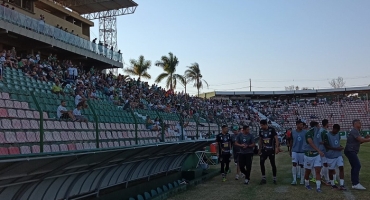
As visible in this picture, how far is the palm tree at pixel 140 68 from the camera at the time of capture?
167 feet

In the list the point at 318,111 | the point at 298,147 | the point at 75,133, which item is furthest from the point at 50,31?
the point at 318,111

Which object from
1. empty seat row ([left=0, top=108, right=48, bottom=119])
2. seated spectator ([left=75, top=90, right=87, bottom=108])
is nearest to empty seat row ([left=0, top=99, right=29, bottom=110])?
empty seat row ([left=0, top=108, right=48, bottom=119])

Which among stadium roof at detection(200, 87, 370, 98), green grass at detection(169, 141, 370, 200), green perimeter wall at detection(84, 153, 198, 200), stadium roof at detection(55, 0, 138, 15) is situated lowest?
green grass at detection(169, 141, 370, 200)

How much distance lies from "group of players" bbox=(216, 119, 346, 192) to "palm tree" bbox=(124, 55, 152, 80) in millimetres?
37226

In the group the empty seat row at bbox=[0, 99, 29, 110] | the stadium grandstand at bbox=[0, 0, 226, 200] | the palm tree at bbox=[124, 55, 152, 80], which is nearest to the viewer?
the stadium grandstand at bbox=[0, 0, 226, 200]

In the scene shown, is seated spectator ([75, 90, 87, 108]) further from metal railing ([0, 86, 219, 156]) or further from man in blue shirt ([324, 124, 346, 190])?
man in blue shirt ([324, 124, 346, 190])

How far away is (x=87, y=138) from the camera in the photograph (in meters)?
10.6

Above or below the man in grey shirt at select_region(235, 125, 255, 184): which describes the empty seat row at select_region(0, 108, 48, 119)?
above

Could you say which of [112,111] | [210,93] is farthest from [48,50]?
[210,93]

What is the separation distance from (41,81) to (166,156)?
27.0 ft

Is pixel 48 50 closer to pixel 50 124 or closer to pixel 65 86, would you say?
pixel 65 86

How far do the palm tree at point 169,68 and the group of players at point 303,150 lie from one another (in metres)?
38.6

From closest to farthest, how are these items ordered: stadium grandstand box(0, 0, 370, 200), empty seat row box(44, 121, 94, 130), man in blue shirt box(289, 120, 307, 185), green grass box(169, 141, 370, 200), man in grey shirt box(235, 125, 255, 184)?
stadium grandstand box(0, 0, 370, 200) → green grass box(169, 141, 370, 200) → empty seat row box(44, 121, 94, 130) → man in blue shirt box(289, 120, 307, 185) → man in grey shirt box(235, 125, 255, 184)

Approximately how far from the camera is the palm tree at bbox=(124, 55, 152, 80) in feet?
167
